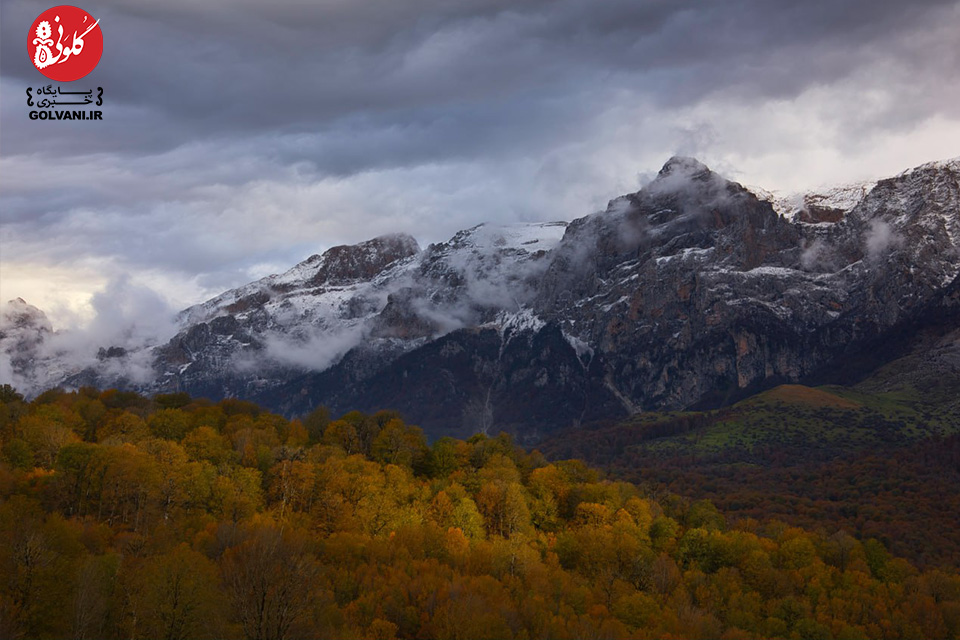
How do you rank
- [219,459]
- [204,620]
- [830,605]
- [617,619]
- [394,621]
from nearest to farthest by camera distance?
1. [204,620]
2. [394,621]
3. [617,619]
4. [830,605]
5. [219,459]

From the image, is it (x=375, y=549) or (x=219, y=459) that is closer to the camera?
(x=375, y=549)

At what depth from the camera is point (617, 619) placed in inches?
4865

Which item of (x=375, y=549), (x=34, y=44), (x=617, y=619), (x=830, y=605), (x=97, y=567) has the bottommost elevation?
(x=830, y=605)

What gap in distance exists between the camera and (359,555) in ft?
419

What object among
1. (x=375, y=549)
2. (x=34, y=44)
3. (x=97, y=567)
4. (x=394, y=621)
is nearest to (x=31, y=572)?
(x=97, y=567)

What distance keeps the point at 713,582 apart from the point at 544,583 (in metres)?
42.3

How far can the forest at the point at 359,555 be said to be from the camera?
300 ft

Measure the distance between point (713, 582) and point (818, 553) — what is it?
3680 centimetres

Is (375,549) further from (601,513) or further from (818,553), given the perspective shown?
(818,553)

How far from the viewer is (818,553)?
585 feet

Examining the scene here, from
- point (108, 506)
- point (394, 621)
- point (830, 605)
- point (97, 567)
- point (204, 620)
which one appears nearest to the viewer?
point (204, 620)

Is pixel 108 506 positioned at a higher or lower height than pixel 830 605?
higher

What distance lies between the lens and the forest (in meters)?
91.6

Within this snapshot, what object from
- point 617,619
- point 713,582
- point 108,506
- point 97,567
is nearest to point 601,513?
point 713,582
